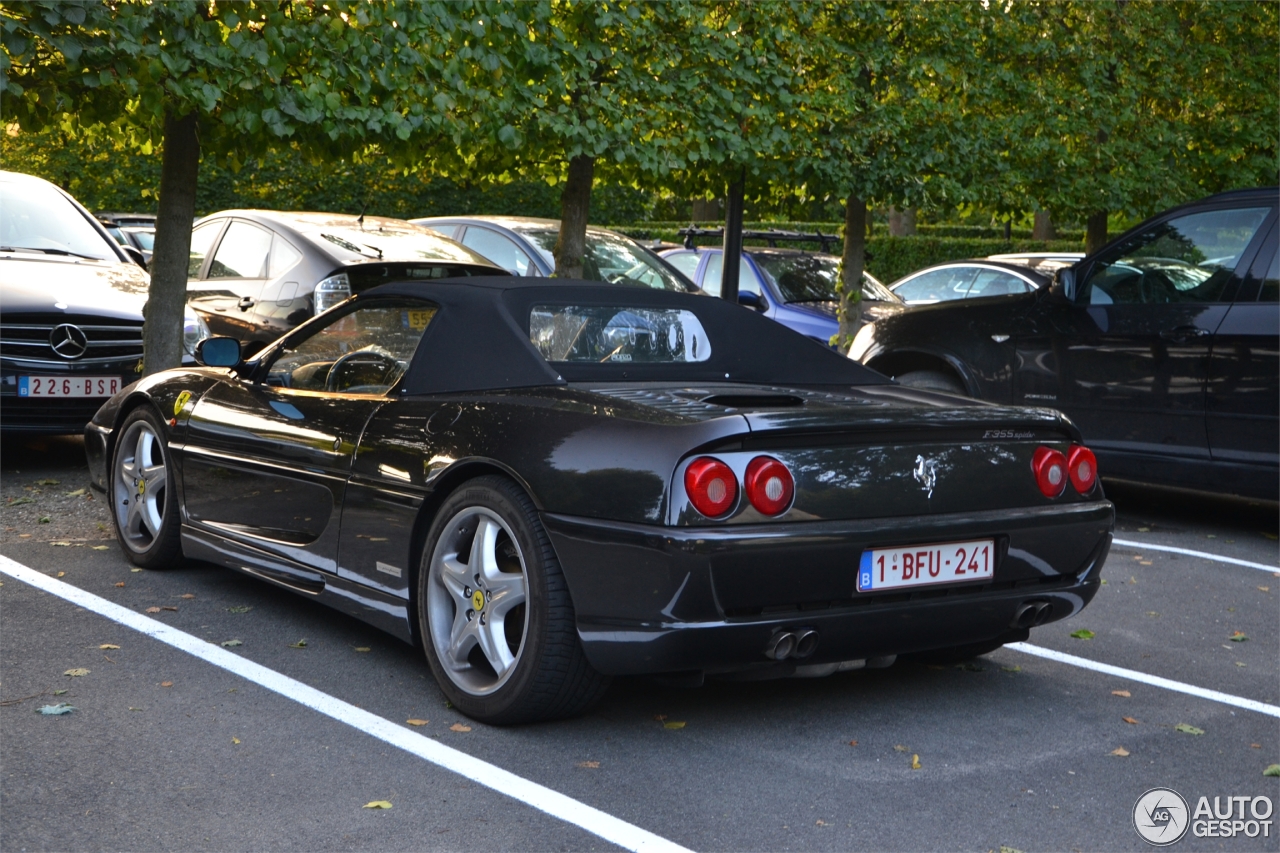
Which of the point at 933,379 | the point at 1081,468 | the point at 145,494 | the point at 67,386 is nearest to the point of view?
the point at 1081,468

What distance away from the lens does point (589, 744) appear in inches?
167

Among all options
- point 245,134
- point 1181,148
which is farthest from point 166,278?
point 1181,148

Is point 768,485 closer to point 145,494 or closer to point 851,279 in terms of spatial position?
point 145,494

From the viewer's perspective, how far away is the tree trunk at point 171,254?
28.5 feet

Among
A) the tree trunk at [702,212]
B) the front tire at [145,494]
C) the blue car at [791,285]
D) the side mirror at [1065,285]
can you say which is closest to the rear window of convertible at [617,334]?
the front tire at [145,494]

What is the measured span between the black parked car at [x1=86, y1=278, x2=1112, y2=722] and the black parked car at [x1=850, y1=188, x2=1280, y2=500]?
3059mm

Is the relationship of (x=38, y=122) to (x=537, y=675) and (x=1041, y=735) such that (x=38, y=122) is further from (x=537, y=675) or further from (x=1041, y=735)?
(x=1041, y=735)

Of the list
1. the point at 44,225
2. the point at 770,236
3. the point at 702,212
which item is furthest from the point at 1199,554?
the point at 702,212

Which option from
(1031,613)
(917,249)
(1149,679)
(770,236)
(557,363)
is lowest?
(1149,679)

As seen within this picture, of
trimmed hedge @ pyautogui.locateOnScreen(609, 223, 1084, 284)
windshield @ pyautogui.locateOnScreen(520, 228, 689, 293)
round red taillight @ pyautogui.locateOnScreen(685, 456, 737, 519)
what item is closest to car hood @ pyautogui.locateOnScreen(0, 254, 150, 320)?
windshield @ pyautogui.locateOnScreen(520, 228, 689, 293)

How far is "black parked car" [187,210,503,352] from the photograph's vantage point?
30.7ft

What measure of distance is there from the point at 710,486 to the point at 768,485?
0.17 metres

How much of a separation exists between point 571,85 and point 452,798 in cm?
641

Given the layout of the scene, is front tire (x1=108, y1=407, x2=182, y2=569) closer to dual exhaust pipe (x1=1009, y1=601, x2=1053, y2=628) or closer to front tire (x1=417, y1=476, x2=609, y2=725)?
front tire (x1=417, y1=476, x2=609, y2=725)
